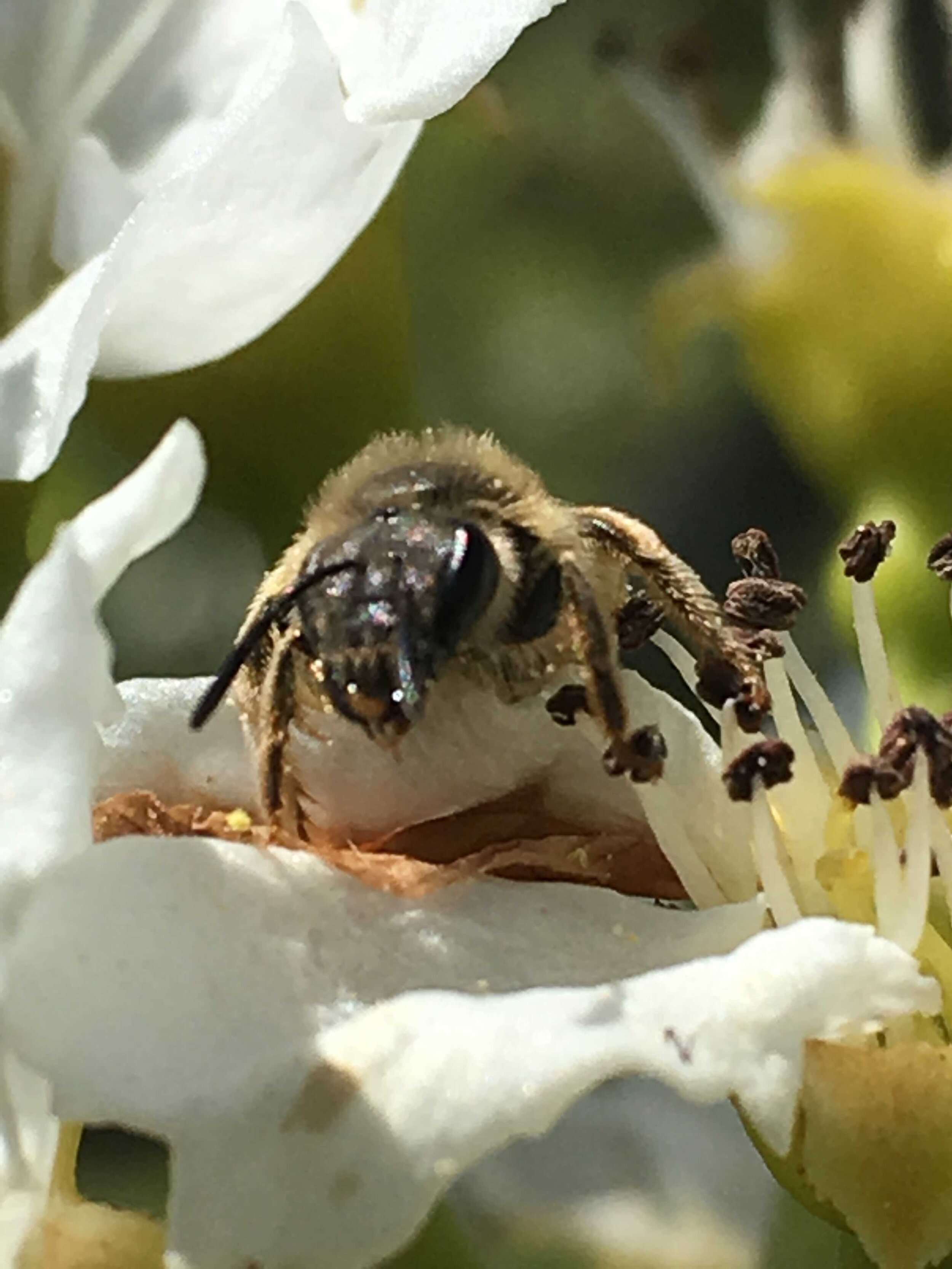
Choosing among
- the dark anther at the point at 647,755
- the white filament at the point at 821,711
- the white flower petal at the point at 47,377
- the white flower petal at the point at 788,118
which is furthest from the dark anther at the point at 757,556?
the white flower petal at the point at 788,118

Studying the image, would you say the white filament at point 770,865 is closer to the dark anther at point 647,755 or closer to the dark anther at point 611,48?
the dark anther at point 647,755

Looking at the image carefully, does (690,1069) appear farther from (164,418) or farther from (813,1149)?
(164,418)

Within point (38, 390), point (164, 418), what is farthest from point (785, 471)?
point (38, 390)

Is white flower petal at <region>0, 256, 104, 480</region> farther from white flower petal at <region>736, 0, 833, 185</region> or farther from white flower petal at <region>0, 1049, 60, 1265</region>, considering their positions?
white flower petal at <region>736, 0, 833, 185</region>

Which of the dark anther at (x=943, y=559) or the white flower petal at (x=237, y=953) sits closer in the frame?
the white flower petal at (x=237, y=953)

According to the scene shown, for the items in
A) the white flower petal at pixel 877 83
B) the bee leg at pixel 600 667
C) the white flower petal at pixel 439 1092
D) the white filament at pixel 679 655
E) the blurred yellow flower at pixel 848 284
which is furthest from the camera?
the white flower petal at pixel 877 83

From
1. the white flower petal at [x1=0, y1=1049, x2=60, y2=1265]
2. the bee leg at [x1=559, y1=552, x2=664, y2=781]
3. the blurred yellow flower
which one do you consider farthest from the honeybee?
the blurred yellow flower

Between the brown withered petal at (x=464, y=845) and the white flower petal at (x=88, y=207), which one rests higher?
the white flower petal at (x=88, y=207)
